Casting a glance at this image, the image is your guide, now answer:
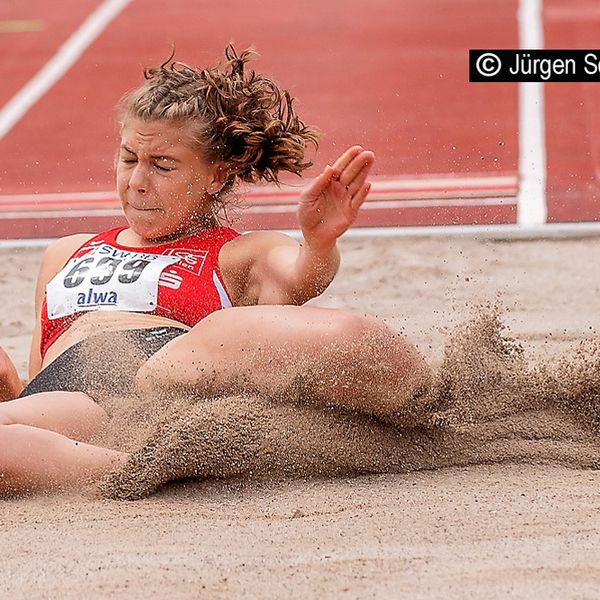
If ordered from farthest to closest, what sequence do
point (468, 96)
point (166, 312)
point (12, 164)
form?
point (468, 96), point (12, 164), point (166, 312)

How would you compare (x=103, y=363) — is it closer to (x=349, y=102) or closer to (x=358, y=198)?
(x=358, y=198)

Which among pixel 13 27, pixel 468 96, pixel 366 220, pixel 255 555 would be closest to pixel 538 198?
pixel 366 220

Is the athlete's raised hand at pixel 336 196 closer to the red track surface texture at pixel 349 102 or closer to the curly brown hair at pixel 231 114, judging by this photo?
the curly brown hair at pixel 231 114

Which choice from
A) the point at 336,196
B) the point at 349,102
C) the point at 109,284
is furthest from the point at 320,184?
the point at 349,102

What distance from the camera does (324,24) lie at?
804 cm

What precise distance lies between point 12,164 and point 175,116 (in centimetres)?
317

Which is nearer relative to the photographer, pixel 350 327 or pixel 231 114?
pixel 350 327

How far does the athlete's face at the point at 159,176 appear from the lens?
9.71 ft

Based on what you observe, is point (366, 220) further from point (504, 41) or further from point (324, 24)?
point (324, 24)

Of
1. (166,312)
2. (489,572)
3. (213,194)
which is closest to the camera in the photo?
(489,572)

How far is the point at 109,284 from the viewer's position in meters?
2.93

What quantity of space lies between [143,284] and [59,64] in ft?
16.1

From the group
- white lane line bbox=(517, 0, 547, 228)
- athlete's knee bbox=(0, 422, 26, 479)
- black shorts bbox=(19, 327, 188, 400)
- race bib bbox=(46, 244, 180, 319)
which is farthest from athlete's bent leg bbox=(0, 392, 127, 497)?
white lane line bbox=(517, 0, 547, 228)

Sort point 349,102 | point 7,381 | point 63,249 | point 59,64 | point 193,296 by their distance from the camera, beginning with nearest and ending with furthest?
point 193,296 < point 7,381 < point 63,249 < point 349,102 < point 59,64
